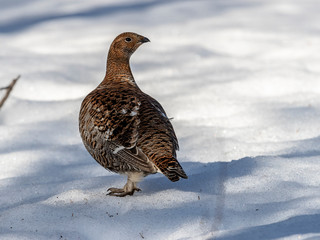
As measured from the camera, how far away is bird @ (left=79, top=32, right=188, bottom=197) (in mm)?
3893

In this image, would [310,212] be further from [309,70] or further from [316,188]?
[309,70]

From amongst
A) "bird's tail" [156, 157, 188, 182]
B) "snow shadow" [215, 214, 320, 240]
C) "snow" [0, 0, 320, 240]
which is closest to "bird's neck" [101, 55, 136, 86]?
"snow" [0, 0, 320, 240]

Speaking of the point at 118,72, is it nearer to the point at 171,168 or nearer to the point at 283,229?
the point at 171,168

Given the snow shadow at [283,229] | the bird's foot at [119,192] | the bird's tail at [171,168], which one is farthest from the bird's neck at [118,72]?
the snow shadow at [283,229]

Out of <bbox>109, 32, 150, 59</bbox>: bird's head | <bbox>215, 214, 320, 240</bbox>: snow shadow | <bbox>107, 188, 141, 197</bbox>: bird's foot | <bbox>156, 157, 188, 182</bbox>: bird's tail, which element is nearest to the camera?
<bbox>215, 214, 320, 240</bbox>: snow shadow

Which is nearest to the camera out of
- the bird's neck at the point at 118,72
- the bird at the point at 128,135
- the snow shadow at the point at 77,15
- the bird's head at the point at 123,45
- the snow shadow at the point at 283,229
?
the snow shadow at the point at 283,229

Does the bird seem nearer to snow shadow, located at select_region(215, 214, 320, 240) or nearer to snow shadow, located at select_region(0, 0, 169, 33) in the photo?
snow shadow, located at select_region(215, 214, 320, 240)

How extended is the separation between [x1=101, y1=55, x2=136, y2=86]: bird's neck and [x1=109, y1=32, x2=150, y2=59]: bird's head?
0.16 feet

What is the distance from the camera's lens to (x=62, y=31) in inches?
394

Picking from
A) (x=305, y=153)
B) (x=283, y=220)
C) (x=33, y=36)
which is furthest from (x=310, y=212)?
(x=33, y=36)

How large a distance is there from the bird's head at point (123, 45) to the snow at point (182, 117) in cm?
98

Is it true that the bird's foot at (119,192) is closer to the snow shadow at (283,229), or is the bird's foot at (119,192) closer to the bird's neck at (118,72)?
the bird's neck at (118,72)

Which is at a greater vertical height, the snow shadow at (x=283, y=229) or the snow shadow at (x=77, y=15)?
the snow shadow at (x=283, y=229)

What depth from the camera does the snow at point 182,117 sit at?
3.74 m
